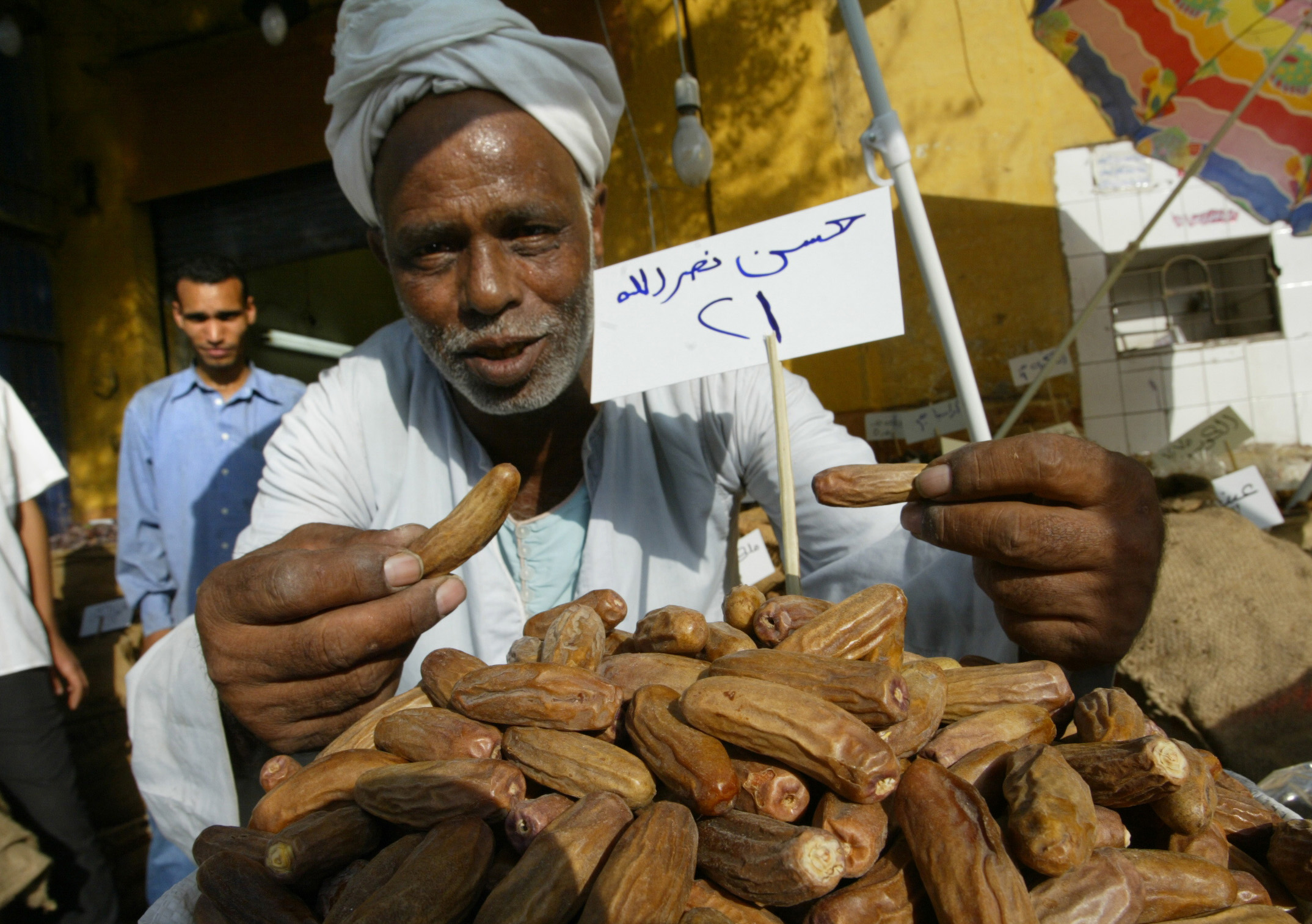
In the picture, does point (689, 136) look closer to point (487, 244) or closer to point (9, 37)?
point (487, 244)

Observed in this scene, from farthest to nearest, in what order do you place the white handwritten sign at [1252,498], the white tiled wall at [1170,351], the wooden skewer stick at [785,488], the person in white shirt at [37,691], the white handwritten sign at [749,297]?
the white tiled wall at [1170,351] → the white handwritten sign at [1252,498] → the person in white shirt at [37,691] → the white handwritten sign at [749,297] → the wooden skewer stick at [785,488]

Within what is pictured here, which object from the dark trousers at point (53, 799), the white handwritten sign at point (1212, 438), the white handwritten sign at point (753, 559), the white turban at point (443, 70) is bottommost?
the dark trousers at point (53, 799)

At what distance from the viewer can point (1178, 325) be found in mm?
5074

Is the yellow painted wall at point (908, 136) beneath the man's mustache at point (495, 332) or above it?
above

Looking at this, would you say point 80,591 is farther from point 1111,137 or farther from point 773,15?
point 1111,137

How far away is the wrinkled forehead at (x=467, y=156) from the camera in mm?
1825

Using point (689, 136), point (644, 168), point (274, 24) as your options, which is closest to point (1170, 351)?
point (689, 136)

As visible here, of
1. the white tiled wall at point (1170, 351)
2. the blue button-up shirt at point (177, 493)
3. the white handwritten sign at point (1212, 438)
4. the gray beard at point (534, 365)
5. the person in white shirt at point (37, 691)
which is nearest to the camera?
the gray beard at point (534, 365)

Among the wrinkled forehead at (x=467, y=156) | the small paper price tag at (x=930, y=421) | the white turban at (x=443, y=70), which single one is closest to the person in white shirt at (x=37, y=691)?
the white turban at (x=443, y=70)

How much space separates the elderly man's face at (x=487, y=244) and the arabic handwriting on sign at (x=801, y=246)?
0.59 metres

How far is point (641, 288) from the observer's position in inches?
65.7

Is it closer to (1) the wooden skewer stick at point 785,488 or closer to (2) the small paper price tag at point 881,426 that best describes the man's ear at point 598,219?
(1) the wooden skewer stick at point 785,488

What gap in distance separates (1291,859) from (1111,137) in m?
5.15

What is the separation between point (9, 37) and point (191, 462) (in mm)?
4111
